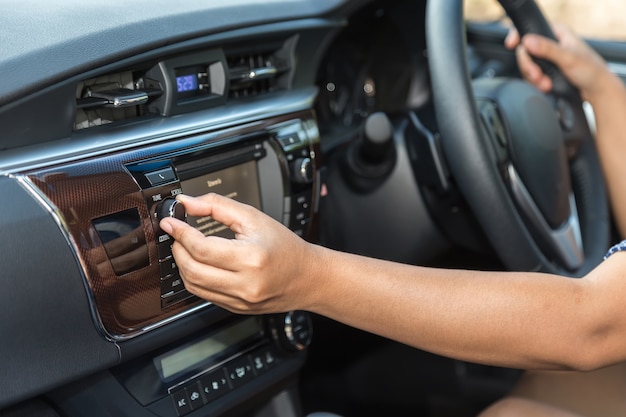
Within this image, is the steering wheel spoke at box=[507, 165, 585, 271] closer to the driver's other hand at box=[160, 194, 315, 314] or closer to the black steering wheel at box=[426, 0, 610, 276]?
the black steering wheel at box=[426, 0, 610, 276]

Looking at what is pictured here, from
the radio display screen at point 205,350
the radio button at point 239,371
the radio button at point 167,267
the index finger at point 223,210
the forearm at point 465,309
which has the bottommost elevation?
the radio button at point 239,371

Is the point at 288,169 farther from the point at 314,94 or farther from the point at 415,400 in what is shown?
the point at 415,400

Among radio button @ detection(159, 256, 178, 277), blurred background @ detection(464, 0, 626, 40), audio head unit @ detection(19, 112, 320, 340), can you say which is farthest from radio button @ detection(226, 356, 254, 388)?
blurred background @ detection(464, 0, 626, 40)

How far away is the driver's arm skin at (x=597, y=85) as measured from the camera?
4.95 feet

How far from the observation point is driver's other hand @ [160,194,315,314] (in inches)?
33.4

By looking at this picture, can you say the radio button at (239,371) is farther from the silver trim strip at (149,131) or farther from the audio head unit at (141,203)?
the silver trim strip at (149,131)

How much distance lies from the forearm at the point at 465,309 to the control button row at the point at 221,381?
1.18ft

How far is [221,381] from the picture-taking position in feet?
4.16

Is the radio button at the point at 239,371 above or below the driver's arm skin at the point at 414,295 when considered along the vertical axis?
below

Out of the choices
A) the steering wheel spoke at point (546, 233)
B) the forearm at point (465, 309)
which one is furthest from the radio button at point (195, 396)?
the steering wheel spoke at point (546, 233)

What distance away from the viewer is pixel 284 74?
1.42m

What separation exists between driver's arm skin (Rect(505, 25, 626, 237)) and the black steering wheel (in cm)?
2

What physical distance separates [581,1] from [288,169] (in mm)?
1838

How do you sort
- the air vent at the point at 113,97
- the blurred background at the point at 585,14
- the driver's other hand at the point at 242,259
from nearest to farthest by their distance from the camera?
the driver's other hand at the point at 242,259 → the air vent at the point at 113,97 → the blurred background at the point at 585,14
